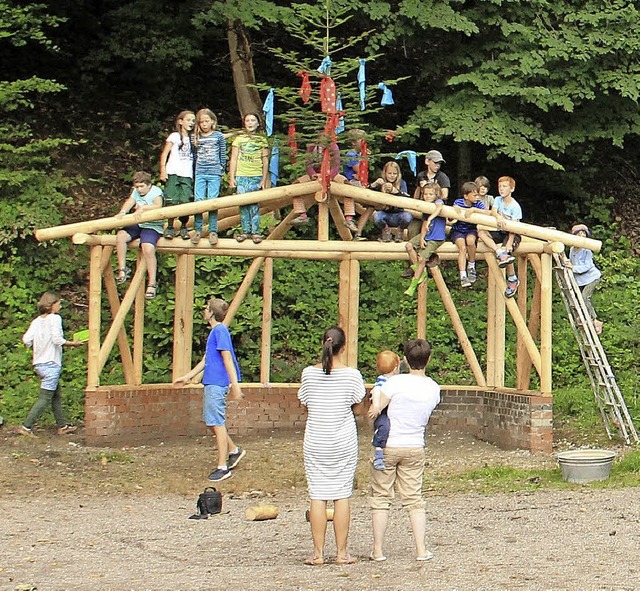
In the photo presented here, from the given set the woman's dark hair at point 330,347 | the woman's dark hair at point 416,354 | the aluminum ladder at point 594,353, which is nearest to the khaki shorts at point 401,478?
the woman's dark hair at point 416,354

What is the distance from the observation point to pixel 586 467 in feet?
36.2

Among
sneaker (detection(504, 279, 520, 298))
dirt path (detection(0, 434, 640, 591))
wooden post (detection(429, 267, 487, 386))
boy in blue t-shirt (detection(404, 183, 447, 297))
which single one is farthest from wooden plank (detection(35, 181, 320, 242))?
wooden post (detection(429, 267, 487, 386))

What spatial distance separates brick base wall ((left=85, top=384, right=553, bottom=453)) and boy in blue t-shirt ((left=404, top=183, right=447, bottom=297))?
1840 millimetres

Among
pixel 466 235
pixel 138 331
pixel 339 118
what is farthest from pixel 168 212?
pixel 466 235

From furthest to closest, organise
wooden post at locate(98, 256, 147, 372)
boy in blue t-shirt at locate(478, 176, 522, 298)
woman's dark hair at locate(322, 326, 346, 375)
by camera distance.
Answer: wooden post at locate(98, 256, 147, 372) < boy in blue t-shirt at locate(478, 176, 522, 298) < woman's dark hair at locate(322, 326, 346, 375)

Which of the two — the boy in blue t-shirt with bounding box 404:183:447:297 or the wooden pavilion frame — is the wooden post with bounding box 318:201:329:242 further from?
the boy in blue t-shirt with bounding box 404:183:447:297

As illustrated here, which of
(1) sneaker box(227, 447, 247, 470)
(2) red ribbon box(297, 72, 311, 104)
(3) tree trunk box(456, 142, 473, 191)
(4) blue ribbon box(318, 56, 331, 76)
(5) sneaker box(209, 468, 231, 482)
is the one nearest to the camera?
(5) sneaker box(209, 468, 231, 482)

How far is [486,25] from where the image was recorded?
17.7 metres

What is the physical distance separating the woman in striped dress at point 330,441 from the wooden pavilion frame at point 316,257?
5795 millimetres

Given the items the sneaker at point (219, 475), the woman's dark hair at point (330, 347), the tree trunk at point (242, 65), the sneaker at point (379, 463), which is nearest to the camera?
the woman's dark hair at point (330, 347)

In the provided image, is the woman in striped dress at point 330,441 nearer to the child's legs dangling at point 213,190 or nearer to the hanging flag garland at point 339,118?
the hanging flag garland at point 339,118

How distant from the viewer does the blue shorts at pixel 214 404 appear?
11281mm

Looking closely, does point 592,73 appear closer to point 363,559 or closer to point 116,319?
point 116,319

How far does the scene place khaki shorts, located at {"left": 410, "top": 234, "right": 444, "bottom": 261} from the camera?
45.1ft
